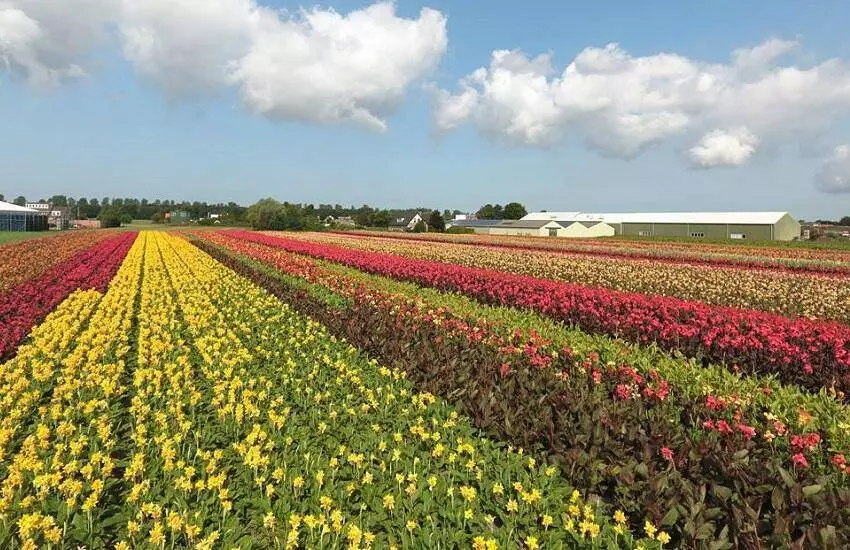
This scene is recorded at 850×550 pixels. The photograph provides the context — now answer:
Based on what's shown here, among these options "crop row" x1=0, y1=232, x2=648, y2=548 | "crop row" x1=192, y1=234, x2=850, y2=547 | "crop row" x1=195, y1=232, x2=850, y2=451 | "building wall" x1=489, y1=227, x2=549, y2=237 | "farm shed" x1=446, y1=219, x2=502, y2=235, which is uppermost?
"farm shed" x1=446, y1=219, x2=502, y2=235

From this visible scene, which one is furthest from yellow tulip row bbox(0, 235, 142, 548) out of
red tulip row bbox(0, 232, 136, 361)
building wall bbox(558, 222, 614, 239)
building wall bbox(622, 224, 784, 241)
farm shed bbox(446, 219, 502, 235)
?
farm shed bbox(446, 219, 502, 235)

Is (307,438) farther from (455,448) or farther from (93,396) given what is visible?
(93,396)

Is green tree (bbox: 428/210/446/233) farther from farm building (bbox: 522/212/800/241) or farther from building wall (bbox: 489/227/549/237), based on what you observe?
farm building (bbox: 522/212/800/241)

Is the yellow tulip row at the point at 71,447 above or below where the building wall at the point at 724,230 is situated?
below

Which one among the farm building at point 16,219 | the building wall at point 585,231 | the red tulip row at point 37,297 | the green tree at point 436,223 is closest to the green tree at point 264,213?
the green tree at point 436,223

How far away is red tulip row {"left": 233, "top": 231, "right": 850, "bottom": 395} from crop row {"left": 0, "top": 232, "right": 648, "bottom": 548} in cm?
432

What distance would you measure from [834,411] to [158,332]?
364 inches

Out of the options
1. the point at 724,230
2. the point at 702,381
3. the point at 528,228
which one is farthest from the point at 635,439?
the point at 528,228

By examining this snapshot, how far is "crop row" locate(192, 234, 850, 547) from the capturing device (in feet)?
10.3

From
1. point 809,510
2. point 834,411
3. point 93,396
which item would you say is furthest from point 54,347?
point 834,411

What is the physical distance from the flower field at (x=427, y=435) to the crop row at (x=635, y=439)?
19 millimetres

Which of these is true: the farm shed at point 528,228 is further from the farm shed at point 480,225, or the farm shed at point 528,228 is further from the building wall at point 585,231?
the building wall at point 585,231

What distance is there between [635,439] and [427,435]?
1.77 m

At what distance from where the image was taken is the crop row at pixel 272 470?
131 inches
